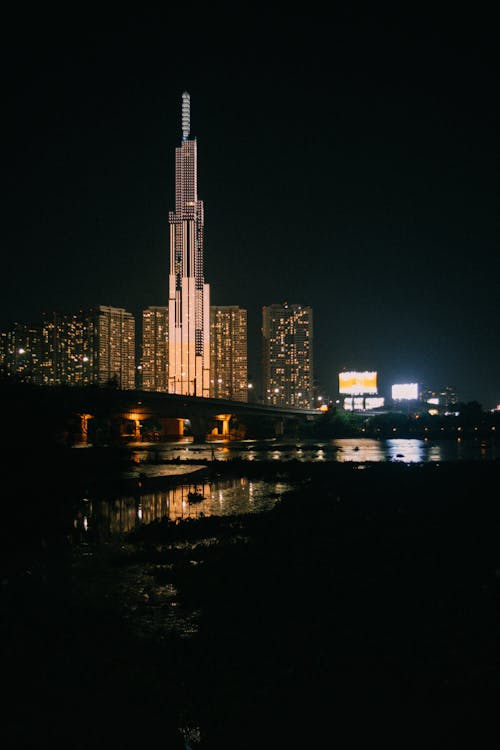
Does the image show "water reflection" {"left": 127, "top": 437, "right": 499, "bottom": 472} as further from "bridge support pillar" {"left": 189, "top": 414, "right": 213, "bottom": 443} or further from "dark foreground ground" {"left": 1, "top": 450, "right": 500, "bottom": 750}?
"dark foreground ground" {"left": 1, "top": 450, "right": 500, "bottom": 750}

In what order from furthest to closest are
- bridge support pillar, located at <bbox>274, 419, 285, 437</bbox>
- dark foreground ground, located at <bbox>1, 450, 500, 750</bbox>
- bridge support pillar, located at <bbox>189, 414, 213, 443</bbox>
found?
bridge support pillar, located at <bbox>274, 419, 285, 437</bbox> < bridge support pillar, located at <bbox>189, 414, 213, 443</bbox> < dark foreground ground, located at <bbox>1, 450, 500, 750</bbox>

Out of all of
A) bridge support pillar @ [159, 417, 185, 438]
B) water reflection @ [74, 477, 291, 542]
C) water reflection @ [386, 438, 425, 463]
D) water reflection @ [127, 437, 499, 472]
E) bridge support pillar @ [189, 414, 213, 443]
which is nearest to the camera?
water reflection @ [74, 477, 291, 542]

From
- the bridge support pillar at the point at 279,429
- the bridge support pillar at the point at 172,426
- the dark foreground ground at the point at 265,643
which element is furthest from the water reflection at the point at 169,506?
the bridge support pillar at the point at 279,429

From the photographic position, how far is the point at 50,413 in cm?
4131

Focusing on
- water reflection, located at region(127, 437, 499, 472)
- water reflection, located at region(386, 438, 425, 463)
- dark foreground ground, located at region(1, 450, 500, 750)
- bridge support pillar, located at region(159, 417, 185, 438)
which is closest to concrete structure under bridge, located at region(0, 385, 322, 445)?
bridge support pillar, located at region(159, 417, 185, 438)

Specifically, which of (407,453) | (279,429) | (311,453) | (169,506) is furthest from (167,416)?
(169,506)

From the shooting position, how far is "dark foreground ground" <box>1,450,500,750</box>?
29.5ft

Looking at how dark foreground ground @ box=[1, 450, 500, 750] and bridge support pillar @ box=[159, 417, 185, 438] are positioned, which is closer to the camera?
dark foreground ground @ box=[1, 450, 500, 750]

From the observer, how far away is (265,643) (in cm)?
1173

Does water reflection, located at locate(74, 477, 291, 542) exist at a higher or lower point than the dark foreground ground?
lower

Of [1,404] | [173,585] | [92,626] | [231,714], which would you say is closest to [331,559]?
[173,585]

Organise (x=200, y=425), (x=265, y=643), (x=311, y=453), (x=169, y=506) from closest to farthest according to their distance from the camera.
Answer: (x=265, y=643), (x=169, y=506), (x=311, y=453), (x=200, y=425)

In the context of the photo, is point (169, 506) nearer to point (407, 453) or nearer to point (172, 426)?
point (407, 453)

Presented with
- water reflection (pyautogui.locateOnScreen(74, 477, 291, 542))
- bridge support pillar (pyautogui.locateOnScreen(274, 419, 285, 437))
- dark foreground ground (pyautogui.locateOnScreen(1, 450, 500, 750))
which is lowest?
water reflection (pyautogui.locateOnScreen(74, 477, 291, 542))
